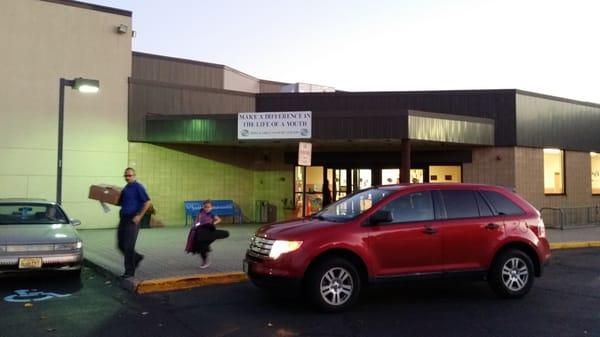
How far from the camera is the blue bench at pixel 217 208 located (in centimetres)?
1883

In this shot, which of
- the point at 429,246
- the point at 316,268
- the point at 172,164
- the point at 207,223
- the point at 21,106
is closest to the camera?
the point at 316,268

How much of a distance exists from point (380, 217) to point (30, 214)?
23.1 feet

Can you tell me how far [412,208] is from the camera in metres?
7.77

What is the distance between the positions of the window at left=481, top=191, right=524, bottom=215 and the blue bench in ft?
40.1

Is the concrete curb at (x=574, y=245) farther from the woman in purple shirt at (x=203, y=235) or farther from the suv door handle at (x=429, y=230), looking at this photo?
the woman in purple shirt at (x=203, y=235)

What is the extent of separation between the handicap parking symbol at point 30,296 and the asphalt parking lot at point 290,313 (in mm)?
140

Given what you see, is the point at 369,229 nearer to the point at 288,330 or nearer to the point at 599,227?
the point at 288,330

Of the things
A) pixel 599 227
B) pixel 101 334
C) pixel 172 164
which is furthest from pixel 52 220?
pixel 599 227

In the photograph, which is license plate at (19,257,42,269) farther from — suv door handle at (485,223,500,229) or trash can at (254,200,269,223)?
trash can at (254,200,269,223)

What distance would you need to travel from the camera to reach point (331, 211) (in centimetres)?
824

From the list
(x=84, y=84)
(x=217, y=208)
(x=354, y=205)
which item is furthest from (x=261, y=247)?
(x=217, y=208)

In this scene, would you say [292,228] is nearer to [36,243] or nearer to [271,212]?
[36,243]

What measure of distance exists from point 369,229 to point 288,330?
182 centimetres

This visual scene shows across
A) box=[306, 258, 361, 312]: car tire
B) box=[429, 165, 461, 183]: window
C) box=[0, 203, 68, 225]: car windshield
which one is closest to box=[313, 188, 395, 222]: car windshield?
box=[306, 258, 361, 312]: car tire
